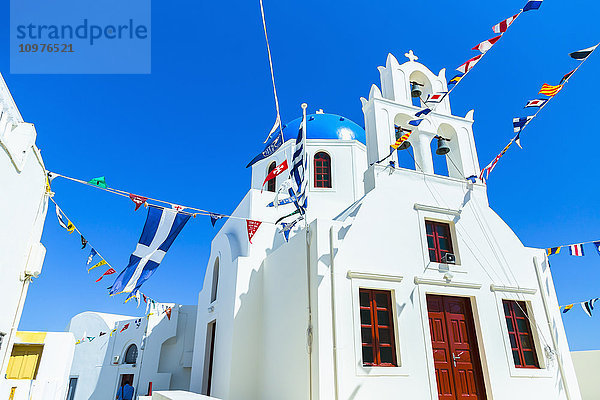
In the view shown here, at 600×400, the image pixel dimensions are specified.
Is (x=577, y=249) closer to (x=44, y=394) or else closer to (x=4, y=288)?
(x=4, y=288)

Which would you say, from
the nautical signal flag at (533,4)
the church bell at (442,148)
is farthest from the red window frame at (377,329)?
the nautical signal flag at (533,4)

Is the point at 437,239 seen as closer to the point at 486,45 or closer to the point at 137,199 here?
the point at 486,45

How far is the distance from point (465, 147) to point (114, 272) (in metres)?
10.1

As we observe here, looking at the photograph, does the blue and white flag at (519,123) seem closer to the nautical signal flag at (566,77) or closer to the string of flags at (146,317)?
the nautical signal flag at (566,77)

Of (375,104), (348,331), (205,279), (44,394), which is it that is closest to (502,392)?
(348,331)

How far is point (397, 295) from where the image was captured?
7.71m

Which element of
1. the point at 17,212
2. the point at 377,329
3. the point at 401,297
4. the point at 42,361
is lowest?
the point at 42,361

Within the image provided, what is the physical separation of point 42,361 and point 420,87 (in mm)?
14139

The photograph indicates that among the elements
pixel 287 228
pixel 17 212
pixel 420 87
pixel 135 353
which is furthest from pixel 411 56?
pixel 135 353

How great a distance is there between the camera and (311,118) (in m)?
15.0

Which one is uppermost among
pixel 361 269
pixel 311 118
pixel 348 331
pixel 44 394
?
pixel 311 118

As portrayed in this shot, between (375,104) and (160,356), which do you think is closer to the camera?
(375,104)

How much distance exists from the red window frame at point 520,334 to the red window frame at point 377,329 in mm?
2800

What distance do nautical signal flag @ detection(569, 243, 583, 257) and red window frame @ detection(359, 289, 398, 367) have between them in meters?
4.73
